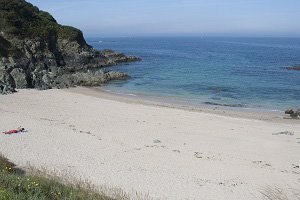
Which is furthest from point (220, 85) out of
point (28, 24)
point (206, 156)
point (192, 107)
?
point (28, 24)

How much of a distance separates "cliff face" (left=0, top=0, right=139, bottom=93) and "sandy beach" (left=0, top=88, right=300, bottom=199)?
9.20 metres

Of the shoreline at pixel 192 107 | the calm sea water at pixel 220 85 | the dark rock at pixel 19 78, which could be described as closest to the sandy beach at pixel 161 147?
the shoreline at pixel 192 107

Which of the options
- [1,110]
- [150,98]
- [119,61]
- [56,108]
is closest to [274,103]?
[150,98]

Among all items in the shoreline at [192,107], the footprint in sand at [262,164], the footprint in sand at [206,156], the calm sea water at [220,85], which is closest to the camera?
the footprint in sand at [262,164]

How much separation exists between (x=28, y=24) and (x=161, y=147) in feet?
142

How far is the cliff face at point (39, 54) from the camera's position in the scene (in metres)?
36.0

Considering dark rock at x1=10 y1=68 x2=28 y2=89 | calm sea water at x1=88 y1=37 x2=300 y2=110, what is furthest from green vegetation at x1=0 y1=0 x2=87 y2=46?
dark rock at x1=10 y1=68 x2=28 y2=89

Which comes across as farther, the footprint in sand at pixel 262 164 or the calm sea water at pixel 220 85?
the calm sea water at pixel 220 85

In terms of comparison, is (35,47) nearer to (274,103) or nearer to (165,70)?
(165,70)

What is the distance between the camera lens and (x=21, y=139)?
1658 cm

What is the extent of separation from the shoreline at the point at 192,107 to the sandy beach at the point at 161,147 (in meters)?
0.32

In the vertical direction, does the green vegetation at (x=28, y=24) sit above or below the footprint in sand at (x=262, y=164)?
above

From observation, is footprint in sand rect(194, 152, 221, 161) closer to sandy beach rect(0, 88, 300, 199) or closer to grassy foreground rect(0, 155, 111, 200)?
sandy beach rect(0, 88, 300, 199)

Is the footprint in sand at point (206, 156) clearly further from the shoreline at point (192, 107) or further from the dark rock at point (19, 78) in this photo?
the dark rock at point (19, 78)
